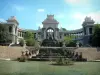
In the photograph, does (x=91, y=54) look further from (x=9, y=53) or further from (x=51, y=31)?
(x=51, y=31)

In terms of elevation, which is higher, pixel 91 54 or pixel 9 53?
pixel 9 53

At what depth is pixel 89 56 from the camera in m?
35.9

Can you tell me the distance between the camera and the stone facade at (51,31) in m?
71.2

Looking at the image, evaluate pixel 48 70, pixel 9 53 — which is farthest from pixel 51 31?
pixel 48 70

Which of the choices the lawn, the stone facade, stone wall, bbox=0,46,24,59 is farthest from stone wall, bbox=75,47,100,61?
the stone facade

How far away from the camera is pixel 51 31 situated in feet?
273

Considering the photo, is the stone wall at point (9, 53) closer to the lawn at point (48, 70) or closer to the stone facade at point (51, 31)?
the lawn at point (48, 70)

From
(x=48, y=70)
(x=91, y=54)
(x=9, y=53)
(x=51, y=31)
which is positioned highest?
(x=51, y=31)

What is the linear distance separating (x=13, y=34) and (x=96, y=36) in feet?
105

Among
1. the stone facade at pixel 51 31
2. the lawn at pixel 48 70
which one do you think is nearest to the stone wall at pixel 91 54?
the lawn at pixel 48 70

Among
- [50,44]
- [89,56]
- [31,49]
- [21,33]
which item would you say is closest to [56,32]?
[21,33]

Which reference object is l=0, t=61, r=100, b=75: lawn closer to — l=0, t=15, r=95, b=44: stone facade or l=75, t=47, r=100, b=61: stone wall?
l=75, t=47, r=100, b=61: stone wall

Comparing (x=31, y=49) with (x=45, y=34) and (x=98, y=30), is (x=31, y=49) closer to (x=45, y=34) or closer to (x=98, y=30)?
(x=98, y=30)

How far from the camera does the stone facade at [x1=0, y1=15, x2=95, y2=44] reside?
234 feet
